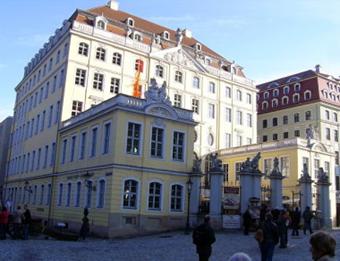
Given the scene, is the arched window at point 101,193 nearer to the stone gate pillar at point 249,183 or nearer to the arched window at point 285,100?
the stone gate pillar at point 249,183

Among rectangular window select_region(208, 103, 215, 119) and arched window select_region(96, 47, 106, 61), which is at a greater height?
arched window select_region(96, 47, 106, 61)

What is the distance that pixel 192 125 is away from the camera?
1264 inches

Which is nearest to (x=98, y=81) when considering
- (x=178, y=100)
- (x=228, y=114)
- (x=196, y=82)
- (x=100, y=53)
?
(x=100, y=53)

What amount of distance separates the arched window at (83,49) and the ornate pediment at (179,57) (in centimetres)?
727

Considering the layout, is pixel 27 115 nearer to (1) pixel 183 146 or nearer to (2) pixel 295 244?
(1) pixel 183 146

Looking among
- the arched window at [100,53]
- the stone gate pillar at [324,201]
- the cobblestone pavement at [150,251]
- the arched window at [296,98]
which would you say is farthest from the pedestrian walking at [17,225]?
the arched window at [296,98]

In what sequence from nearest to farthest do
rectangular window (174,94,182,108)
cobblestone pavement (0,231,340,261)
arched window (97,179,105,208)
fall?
cobblestone pavement (0,231,340,261) → arched window (97,179,105,208) → rectangular window (174,94,182,108)

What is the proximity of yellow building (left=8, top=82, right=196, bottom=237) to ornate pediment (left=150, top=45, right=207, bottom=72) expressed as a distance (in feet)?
52.6

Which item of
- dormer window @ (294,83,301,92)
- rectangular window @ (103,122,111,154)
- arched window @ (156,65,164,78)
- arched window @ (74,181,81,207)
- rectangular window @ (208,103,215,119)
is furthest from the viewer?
dormer window @ (294,83,301,92)

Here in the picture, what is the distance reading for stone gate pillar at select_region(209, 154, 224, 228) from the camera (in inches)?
1093

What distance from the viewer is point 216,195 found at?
28.1 meters

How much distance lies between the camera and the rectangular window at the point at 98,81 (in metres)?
42.1

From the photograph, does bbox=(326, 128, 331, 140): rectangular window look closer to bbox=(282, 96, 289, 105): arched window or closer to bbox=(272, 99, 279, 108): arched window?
bbox=(282, 96, 289, 105): arched window

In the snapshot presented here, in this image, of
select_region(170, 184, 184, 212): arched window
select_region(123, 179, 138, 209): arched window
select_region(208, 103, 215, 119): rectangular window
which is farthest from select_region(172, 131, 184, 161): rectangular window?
select_region(208, 103, 215, 119): rectangular window
